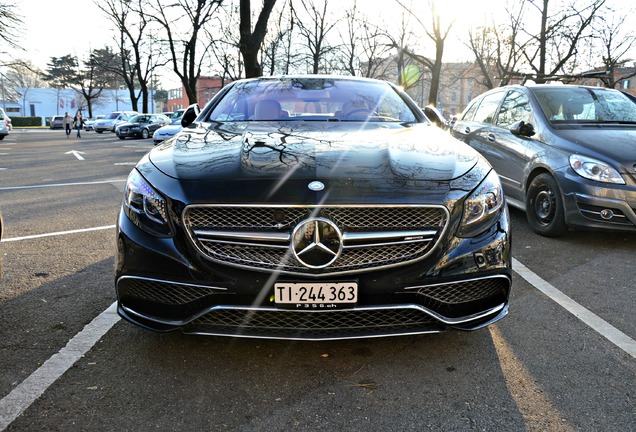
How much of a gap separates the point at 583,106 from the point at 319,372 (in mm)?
4943

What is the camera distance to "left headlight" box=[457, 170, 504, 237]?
2527 millimetres

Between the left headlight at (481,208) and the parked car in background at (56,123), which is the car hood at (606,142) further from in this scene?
the parked car in background at (56,123)

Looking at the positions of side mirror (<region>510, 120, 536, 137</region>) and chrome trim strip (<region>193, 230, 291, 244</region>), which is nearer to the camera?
chrome trim strip (<region>193, 230, 291, 244</region>)

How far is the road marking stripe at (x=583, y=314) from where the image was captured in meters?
2.97

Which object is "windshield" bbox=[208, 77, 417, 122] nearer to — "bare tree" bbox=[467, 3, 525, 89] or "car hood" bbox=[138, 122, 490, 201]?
"car hood" bbox=[138, 122, 490, 201]

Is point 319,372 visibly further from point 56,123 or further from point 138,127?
point 56,123

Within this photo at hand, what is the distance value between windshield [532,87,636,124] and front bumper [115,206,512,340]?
12.8 ft

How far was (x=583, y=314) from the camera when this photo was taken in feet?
11.1

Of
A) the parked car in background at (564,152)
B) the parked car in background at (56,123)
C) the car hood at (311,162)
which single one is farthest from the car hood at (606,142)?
the parked car in background at (56,123)

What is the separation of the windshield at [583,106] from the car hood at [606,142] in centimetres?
29

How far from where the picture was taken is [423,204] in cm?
245

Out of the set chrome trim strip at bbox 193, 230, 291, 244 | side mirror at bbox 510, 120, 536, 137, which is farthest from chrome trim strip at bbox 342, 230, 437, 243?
side mirror at bbox 510, 120, 536, 137

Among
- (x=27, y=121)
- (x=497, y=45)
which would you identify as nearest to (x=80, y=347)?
(x=497, y=45)

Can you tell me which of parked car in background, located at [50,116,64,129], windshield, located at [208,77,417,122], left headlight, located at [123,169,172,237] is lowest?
left headlight, located at [123,169,172,237]
